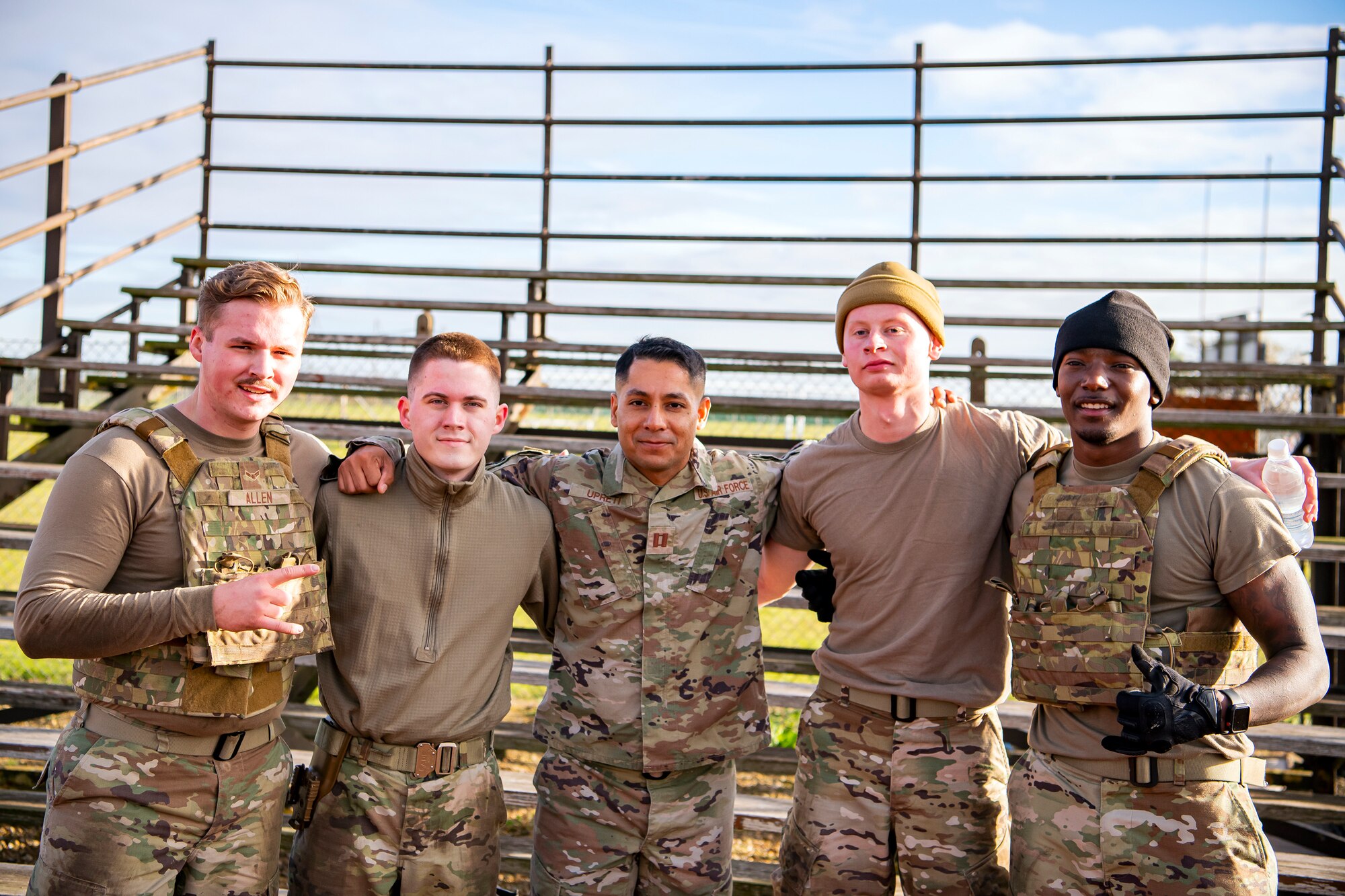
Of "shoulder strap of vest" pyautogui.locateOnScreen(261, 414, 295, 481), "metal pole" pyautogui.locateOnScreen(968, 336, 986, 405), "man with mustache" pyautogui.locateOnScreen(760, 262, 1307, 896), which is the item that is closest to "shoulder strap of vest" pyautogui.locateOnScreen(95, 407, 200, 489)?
"shoulder strap of vest" pyautogui.locateOnScreen(261, 414, 295, 481)

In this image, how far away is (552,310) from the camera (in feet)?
20.2

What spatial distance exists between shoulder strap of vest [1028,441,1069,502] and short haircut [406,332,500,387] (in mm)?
1427

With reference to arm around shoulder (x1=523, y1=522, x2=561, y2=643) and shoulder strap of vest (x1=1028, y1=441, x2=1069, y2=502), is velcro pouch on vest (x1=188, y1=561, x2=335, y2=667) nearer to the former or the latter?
arm around shoulder (x1=523, y1=522, x2=561, y2=643)

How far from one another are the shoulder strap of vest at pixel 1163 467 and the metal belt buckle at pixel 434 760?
1.78 m

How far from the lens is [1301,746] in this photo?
12.3ft

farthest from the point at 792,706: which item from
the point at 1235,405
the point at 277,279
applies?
the point at 1235,405

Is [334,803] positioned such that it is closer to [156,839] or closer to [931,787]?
[156,839]

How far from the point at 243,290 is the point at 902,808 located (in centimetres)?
209

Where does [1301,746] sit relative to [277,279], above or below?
below

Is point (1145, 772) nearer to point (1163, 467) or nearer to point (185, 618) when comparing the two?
point (1163, 467)

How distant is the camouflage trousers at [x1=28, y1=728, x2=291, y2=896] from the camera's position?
2.12m

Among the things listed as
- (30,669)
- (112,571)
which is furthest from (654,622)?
(30,669)

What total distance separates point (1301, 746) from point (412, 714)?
11.2 feet

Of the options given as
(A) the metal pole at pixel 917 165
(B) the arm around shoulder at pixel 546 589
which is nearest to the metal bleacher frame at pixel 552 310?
(A) the metal pole at pixel 917 165
